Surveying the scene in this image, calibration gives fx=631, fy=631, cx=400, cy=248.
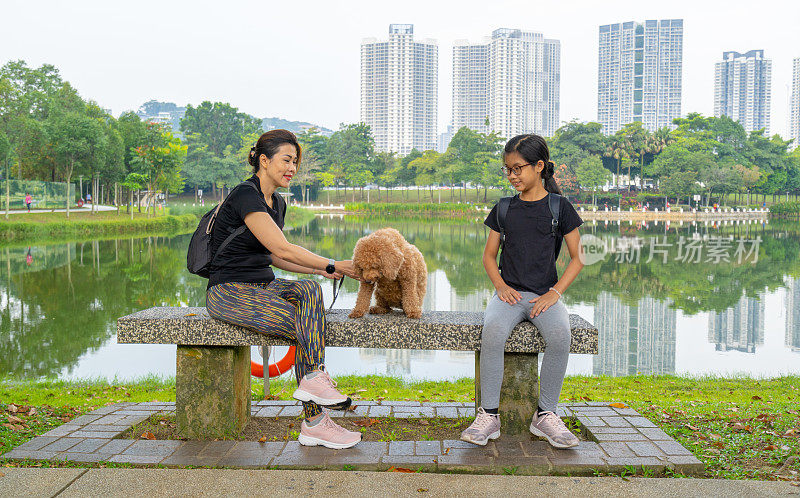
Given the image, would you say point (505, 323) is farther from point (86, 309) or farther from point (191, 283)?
point (191, 283)

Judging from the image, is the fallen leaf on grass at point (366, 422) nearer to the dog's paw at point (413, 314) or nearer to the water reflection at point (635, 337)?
the dog's paw at point (413, 314)

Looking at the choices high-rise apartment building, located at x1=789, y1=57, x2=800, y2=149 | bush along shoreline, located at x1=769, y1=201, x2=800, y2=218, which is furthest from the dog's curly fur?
high-rise apartment building, located at x1=789, y1=57, x2=800, y2=149

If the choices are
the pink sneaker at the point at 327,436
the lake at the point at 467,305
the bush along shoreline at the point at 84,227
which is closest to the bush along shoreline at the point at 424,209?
the bush along shoreline at the point at 84,227

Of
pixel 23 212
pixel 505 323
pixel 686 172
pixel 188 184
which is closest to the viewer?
pixel 505 323

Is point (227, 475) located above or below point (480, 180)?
below

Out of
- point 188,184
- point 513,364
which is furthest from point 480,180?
point 513,364

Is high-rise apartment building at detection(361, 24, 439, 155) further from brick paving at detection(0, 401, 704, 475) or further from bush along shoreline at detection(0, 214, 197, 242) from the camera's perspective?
brick paving at detection(0, 401, 704, 475)

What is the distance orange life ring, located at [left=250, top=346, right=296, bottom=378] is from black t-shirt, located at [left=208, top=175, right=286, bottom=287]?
188 centimetres

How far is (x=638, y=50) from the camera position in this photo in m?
104

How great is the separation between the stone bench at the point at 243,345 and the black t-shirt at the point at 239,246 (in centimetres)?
24

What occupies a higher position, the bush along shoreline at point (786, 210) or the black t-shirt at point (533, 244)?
the bush along shoreline at point (786, 210)

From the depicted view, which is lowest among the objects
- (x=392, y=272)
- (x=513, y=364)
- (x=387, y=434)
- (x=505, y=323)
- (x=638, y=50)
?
(x=387, y=434)

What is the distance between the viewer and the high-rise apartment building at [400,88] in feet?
318

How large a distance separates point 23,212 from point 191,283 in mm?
18508
